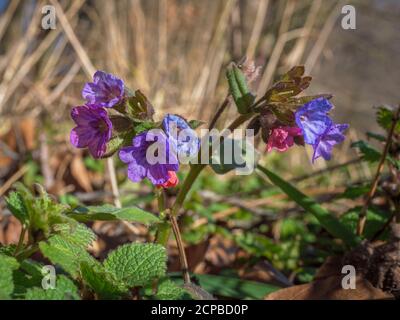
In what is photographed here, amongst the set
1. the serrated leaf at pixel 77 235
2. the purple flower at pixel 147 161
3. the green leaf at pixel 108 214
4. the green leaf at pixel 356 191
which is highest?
the purple flower at pixel 147 161

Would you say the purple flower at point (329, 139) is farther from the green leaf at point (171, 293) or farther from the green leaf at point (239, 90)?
the green leaf at point (171, 293)

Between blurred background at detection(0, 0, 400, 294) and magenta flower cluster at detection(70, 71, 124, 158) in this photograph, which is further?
blurred background at detection(0, 0, 400, 294)

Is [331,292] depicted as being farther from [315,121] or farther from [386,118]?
[386,118]

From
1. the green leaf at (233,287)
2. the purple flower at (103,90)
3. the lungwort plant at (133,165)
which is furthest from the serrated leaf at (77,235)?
the green leaf at (233,287)

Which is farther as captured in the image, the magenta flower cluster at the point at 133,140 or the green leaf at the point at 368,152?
the green leaf at the point at 368,152

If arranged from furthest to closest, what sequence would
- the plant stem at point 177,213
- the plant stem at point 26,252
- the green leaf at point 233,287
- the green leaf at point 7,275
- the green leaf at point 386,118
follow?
the green leaf at point 386,118
the green leaf at point 233,287
the plant stem at point 177,213
the plant stem at point 26,252
the green leaf at point 7,275

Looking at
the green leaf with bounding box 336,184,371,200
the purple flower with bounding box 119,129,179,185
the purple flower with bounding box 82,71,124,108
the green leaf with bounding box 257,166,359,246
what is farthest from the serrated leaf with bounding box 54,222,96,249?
the green leaf with bounding box 336,184,371,200

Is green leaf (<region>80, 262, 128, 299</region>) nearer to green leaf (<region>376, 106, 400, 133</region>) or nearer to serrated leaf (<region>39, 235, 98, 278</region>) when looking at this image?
serrated leaf (<region>39, 235, 98, 278</region>)

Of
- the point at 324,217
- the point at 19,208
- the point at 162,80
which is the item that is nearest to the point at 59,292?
the point at 19,208
